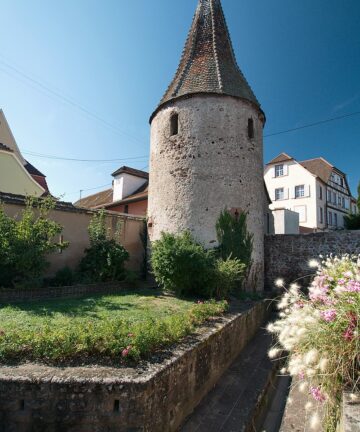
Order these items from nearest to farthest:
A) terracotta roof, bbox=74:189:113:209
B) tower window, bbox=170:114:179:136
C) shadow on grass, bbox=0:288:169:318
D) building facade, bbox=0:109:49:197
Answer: shadow on grass, bbox=0:288:169:318
tower window, bbox=170:114:179:136
building facade, bbox=0:109:49:197
terracotta roof, bbox=74:189:113:209

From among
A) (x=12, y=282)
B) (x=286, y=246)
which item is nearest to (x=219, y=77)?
(x=286, y=246)

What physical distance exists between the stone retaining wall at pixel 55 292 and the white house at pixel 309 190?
24.8 m

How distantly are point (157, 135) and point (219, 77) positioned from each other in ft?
13.6

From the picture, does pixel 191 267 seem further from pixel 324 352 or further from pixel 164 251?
pixel 324 352

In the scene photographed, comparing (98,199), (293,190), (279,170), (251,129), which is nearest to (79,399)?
(251,129)

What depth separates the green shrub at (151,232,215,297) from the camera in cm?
1131

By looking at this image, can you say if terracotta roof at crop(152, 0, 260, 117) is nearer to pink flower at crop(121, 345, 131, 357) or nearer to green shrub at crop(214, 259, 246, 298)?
green shrub at crop(214, 259, 246, 298)

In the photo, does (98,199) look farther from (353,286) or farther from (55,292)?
(353,286)

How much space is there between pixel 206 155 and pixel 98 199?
18459mm

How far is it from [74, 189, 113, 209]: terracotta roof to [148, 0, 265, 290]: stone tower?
43.7 ft

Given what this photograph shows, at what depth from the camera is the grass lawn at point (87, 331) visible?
5422 millimetres

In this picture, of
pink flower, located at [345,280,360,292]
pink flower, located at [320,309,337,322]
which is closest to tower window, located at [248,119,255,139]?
pink flower, located at [345,280,360,292]

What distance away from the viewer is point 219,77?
14773 mm

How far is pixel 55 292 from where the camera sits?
34.8 feet
